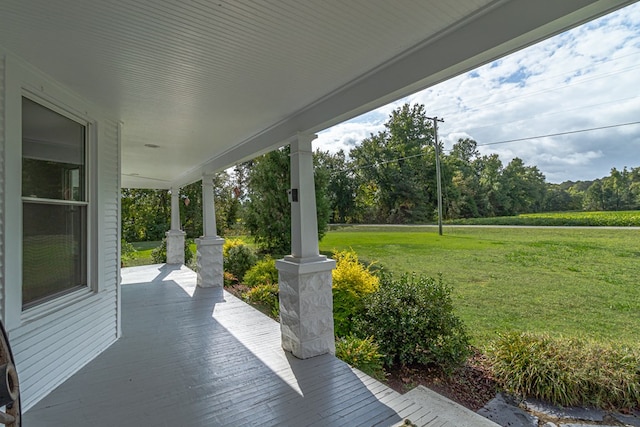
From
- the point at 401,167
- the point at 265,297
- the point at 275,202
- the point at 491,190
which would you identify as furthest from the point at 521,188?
the point at 265,297

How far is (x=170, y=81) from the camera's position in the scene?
262cm

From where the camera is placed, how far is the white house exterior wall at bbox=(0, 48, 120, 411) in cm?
215

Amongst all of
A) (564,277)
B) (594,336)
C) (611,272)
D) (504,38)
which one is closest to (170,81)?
(504,38)

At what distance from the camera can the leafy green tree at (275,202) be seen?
11.0 metres

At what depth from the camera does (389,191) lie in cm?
1902

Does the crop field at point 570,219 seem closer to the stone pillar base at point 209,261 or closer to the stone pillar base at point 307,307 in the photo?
the stone pillar base at point 307,307

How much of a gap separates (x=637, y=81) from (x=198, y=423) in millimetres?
7258

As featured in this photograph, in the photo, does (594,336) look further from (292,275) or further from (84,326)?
(84,326)

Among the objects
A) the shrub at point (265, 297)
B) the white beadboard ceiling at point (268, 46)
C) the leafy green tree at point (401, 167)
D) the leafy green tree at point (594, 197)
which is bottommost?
the shrub at point (265, 297)

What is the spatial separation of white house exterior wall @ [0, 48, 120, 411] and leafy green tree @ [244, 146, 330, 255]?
7.39 meters

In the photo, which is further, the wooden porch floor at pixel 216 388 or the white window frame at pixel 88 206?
the white window frame at pixel 88 206

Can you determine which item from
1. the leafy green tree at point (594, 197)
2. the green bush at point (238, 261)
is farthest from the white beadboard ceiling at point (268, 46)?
the leafy green tree at point (594, 197)

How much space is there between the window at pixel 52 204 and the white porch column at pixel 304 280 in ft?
6.88

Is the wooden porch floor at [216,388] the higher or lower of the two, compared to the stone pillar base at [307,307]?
lower
